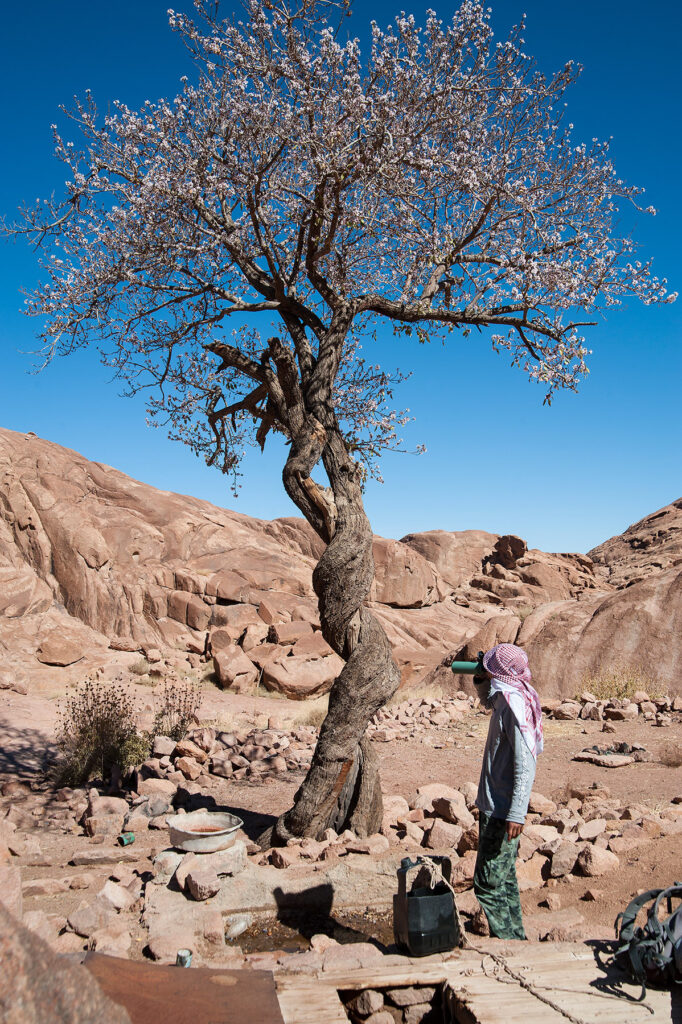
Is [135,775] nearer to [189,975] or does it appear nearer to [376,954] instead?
[376,954]

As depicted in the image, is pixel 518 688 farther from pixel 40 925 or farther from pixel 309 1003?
pixel 40 925

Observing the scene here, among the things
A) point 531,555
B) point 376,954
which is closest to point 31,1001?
point 376,954

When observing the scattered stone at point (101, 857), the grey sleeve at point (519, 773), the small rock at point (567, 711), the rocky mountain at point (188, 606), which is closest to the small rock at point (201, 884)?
the scattered stone at point (101, 857)

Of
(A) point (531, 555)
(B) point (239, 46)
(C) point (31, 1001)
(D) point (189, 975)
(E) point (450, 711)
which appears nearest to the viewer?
(C) point (31, 1001)

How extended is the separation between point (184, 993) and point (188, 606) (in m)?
19.0

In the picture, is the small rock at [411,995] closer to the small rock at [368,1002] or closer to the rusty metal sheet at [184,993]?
the small rock at [368,1002]

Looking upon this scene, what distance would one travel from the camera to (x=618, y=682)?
43.7ft

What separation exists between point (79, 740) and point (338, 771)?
4.56 metres

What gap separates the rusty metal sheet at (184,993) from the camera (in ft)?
8.01

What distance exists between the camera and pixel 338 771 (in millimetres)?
6293

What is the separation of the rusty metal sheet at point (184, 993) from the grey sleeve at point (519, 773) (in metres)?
1.79

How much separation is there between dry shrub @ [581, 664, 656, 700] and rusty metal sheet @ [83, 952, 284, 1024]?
11.6 m

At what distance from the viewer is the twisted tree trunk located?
630 cm

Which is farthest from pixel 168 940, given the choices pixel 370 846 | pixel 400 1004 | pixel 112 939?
pixel 370 846
